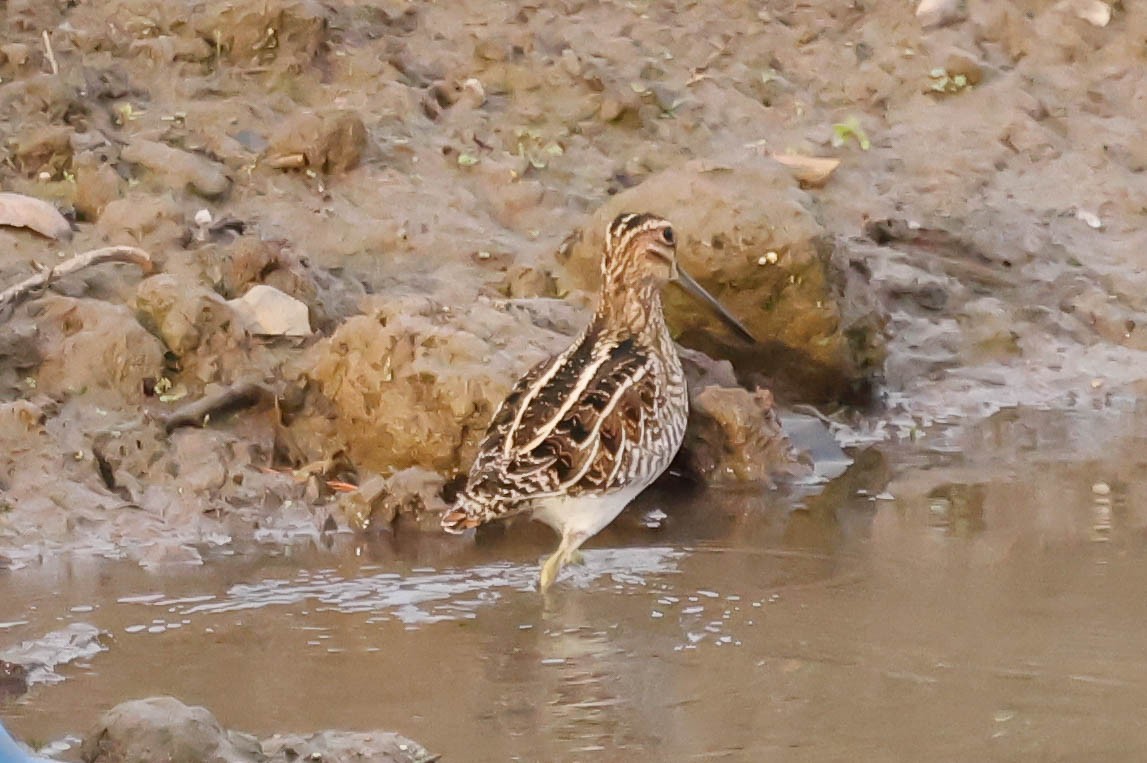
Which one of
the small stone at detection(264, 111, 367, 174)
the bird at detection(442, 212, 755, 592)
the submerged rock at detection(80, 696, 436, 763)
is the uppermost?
the small stone at detection(264, 111, 367, 174)

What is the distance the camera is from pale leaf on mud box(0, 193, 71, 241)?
24.2 ft

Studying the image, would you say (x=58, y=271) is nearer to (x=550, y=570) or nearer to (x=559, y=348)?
(x=559, y=348)

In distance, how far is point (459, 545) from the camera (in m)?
6.26

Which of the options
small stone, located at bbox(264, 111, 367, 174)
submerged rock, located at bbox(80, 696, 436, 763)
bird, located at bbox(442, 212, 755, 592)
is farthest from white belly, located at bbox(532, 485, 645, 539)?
small stone, located at bbox(264, 111, 367, 174)

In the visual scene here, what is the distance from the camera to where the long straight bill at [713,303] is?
282 inches

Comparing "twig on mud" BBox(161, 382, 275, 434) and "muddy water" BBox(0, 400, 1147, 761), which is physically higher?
"twig on mud" BBox(161, 382, 275, 434)

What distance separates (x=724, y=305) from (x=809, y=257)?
1.31 ft

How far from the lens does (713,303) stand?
7.30 m

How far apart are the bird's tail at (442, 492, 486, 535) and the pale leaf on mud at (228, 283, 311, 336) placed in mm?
1594

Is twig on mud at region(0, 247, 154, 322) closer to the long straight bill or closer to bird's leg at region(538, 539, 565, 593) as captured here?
the long straight bill

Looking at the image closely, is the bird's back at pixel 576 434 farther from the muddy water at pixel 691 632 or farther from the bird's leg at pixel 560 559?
the muddy water at pixel 691 632

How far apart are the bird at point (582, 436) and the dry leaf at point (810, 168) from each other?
269 centimetres

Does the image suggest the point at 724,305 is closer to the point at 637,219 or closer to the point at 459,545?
the point at 637,219

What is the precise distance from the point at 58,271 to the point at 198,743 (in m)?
3.38
